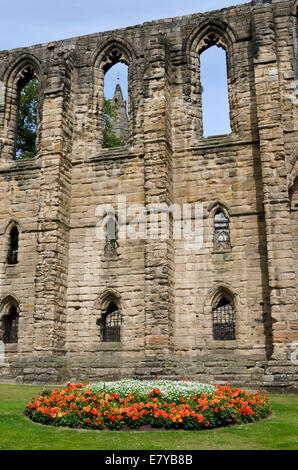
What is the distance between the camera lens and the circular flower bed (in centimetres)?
766

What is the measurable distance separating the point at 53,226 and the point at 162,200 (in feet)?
12.6

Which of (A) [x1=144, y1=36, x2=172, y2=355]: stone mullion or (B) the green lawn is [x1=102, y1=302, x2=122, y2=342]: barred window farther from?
(B) the green lawn

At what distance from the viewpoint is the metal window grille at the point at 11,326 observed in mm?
17391

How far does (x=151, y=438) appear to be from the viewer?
696cm

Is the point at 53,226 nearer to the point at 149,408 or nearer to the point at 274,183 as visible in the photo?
the point at 274,183

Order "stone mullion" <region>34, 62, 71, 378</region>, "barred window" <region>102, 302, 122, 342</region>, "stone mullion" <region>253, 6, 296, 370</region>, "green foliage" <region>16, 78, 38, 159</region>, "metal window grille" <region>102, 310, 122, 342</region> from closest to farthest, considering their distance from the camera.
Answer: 1. "stone mullion" <region>253, 6, 296, 370</region>
2. "stone mullion" <region>34, 62, 71, 378</region>
3. "barred window" <region>102, 302, 122, 342</region>
4. "metal window grille" <region>102, 310, 122, 342</region>
5. "green foliage" <region>16, 78, 38, 159</region>

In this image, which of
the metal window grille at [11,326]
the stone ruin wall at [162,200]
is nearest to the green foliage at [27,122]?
the stone ruin wall at [162,200]

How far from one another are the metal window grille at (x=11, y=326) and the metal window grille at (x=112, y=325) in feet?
10.9

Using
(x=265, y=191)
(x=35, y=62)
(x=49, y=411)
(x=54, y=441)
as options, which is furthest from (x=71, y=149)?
(x=54, y=441)

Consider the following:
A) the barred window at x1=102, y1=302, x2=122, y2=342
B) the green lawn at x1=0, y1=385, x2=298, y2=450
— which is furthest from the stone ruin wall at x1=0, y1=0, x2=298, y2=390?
the green lawn at x1=0, y1=385, x2=298, y2=450

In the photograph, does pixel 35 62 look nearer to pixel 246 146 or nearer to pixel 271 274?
pixel 246 146

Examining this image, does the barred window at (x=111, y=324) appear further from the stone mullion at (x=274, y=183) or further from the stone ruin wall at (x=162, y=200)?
the stone mullion at (x=274, y=183)

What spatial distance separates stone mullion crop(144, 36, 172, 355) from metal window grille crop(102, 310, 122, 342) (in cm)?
239

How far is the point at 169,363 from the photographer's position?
46.7ft
